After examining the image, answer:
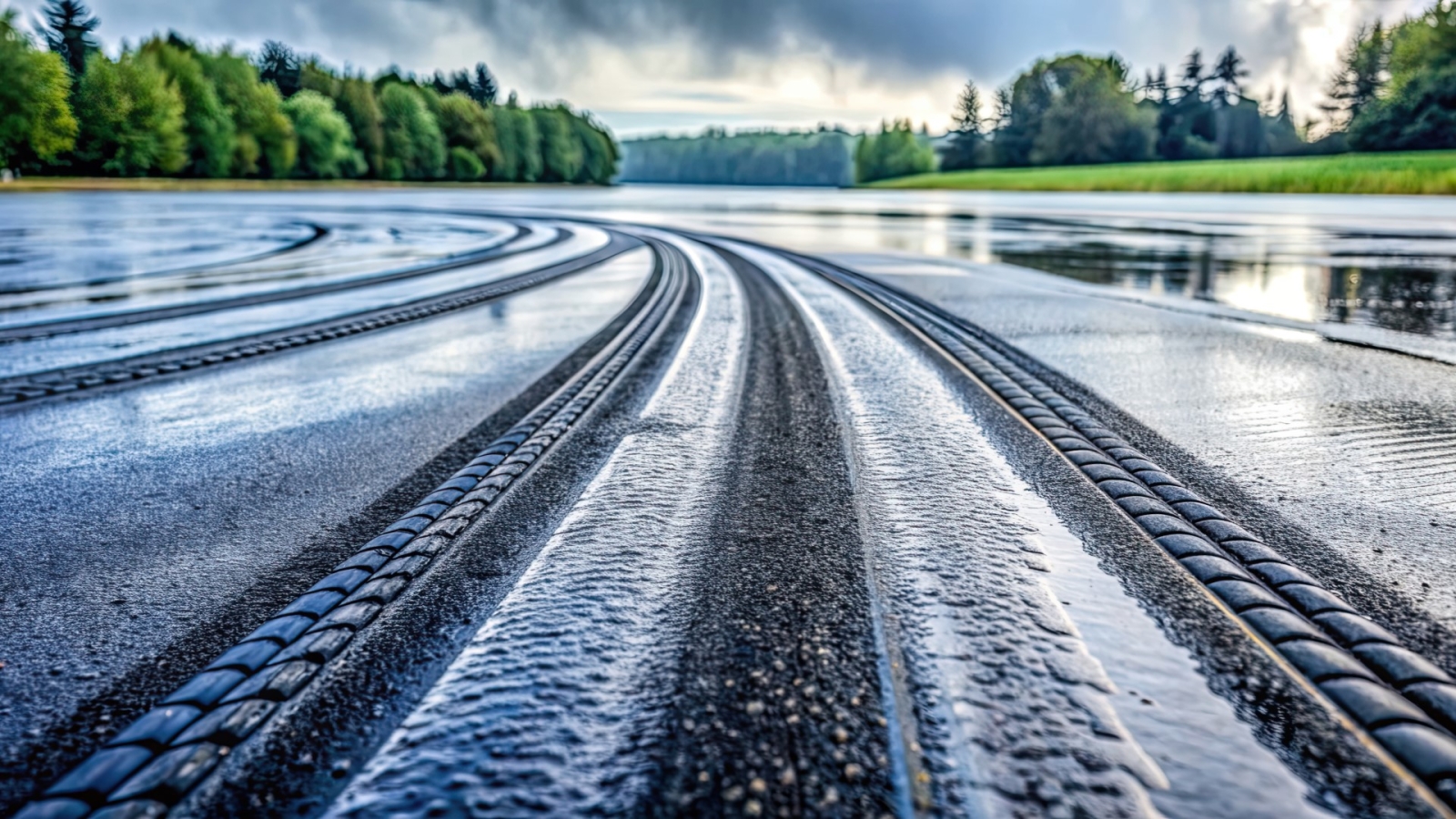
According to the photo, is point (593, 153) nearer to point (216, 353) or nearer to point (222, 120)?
point (222, 120)

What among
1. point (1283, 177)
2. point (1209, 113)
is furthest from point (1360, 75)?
point (1283, 177)

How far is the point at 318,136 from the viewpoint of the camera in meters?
60.5

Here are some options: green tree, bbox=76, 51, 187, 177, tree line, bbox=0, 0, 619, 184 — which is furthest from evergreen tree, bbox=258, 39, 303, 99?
green tree, bbox=76, 51, 187, 177

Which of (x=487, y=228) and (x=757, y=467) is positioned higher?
(x=487, y=228)

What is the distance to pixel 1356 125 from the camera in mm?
63344

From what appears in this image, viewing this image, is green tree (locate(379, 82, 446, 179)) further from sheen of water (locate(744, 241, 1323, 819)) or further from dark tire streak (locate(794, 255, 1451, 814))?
sheen of water (locate(744, 241, 1323, 819))

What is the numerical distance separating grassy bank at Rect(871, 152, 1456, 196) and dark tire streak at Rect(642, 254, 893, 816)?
50.1 m

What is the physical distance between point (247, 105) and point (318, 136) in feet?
97.0

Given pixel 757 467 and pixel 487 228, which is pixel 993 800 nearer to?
pixel 757 467

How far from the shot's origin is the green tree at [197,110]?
22.5 metres

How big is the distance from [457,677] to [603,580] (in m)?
0.56

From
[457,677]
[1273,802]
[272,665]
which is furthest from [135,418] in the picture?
[1273,802]

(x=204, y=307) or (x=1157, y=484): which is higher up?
(x=204, y=307)

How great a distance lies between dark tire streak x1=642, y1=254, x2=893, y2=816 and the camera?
1479mm
